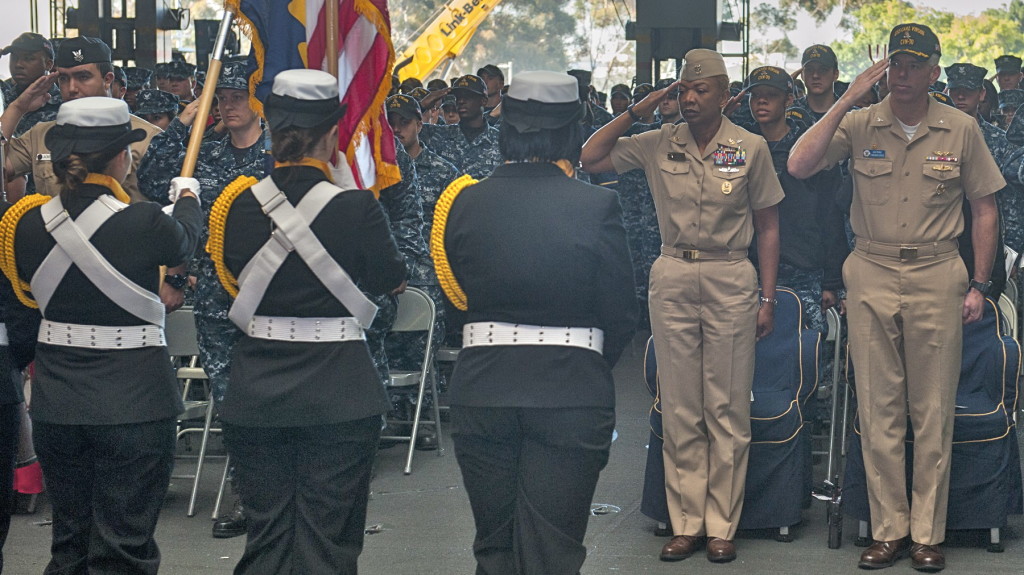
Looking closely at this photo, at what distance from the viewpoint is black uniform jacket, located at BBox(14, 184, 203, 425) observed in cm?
473

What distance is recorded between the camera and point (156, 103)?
10.4m

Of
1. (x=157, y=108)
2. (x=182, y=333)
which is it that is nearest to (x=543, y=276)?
(x=182, y=333)

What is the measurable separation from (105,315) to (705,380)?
268 centimetres

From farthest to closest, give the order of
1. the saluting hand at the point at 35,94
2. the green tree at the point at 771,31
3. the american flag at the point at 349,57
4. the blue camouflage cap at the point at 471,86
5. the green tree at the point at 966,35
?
the green tree at the point at 966,35 < the green tree at the point at 771,31 < the blue camouflage cap at the point at 471,86 < the saluting hand at the point at 35,94 < the american flag at the point at 349,57

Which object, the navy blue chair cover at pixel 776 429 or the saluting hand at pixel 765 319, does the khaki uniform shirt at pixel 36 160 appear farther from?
the saluting hand at pixel 765 319

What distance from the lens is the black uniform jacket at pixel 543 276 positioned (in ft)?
14.4

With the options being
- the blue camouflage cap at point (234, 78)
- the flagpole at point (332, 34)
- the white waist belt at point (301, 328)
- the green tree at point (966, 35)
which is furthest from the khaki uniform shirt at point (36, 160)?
the green tree at point (966, 35)

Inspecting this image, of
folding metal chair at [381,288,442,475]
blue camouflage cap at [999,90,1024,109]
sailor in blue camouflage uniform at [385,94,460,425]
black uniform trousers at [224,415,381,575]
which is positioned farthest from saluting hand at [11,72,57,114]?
blue camouflage cap at [999,90,1024,109]

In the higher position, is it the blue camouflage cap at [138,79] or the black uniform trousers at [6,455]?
the blue camouflage cap at [138,79]

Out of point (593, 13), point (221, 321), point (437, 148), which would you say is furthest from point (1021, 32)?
point (221, 321)

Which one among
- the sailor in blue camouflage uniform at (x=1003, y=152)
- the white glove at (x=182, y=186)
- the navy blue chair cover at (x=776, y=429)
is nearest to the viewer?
the white glove at (x=182, y=186)

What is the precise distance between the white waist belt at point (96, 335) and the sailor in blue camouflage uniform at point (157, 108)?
5.48 meters

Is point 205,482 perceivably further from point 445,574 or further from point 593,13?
point 593,13

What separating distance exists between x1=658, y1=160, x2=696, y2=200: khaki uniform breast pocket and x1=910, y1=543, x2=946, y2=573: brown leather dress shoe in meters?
1.74
